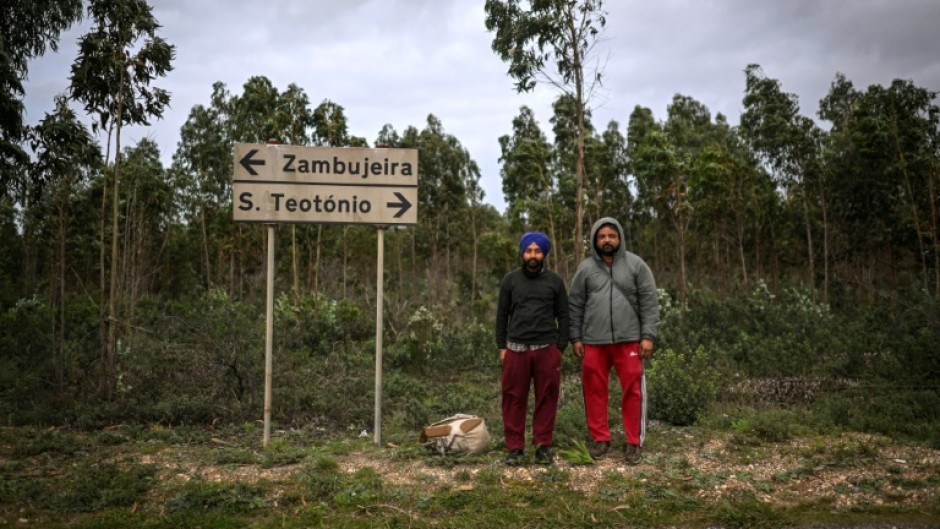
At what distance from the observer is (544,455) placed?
6.14 meters

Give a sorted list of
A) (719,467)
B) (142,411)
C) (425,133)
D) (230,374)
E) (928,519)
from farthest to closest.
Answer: (425,133)
(230,374)
(142,411)
(719,467)
(928,519)

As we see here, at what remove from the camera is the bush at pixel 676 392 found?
7930mm

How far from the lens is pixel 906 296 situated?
1433 centimetres

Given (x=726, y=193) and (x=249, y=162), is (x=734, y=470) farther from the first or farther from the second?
(x=726, y=193)

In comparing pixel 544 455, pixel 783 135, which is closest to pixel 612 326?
pixel 544 455

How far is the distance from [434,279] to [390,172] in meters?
17.2

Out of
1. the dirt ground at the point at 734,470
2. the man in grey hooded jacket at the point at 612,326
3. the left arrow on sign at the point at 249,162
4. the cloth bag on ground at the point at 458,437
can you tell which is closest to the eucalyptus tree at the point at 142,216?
the left arrow on sign at the point at 249,162

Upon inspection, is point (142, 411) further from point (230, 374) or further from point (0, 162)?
point (0, 162)

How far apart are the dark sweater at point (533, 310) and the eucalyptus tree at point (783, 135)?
22.4 meters

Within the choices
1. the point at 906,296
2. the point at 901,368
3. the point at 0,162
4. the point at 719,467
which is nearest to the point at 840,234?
the point at 906,296

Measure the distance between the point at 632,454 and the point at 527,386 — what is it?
1082 mm

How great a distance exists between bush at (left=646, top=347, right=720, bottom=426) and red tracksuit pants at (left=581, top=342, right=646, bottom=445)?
1.79 metres

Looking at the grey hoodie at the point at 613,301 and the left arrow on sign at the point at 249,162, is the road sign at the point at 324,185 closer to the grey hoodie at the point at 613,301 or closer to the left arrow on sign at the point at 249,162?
the left arrow on sign at the point at 249,162

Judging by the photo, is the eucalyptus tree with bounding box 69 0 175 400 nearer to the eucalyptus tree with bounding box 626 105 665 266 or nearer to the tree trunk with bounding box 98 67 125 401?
the tree trunk with bounding box 98 67 125 401
